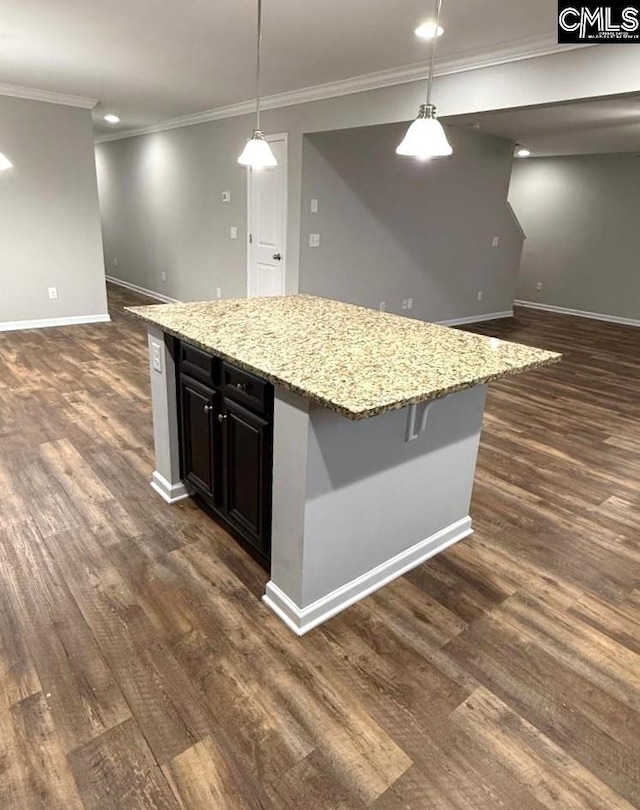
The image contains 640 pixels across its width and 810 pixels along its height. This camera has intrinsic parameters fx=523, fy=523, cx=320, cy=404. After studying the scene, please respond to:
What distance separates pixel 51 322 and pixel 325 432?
17.4ft

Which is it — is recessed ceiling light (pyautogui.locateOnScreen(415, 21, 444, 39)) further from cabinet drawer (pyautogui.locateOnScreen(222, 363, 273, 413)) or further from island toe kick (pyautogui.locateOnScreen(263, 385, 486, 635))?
cabinet drawer (pyautogui.locateOnScreen(222, 363, 273, 413))

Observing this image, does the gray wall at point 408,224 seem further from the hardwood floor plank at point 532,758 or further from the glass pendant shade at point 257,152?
the hardwood floor plank at point 532,758

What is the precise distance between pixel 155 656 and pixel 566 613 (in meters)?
1.50

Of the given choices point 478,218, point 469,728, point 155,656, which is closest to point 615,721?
point 469,728

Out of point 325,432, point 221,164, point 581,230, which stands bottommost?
point 325,432

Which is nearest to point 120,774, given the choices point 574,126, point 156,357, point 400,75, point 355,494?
point 355,494

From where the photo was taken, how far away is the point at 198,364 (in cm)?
220

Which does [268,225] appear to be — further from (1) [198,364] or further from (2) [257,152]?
(1) [198,364]

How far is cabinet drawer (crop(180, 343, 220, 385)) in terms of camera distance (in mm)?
2111

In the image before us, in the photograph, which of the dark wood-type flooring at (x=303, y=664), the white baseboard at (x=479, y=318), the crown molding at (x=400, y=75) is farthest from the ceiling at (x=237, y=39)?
the white baseboard at (x=479, y=318)

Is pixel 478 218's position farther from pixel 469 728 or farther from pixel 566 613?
pixel 469 728

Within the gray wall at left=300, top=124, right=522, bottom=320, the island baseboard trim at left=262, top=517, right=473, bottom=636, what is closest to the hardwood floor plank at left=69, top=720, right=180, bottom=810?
the island baseboard trim at left=262, top=517, right=473, bottom=636

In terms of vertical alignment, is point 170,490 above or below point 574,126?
below

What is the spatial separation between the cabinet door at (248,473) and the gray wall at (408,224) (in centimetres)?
334
